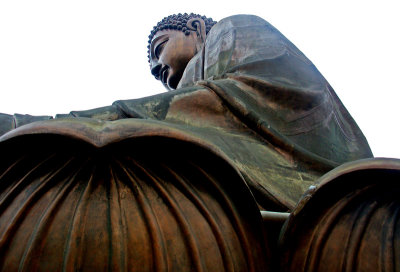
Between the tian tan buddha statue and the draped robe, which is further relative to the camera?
the draped robe

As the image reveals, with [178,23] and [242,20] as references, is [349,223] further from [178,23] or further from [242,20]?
[178,23]

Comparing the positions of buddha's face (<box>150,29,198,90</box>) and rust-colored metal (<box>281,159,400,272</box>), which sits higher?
buddha's face (<box>150,29,198,90</box>)

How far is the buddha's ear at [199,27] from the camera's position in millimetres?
3954

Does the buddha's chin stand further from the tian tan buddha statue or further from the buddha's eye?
the tian tan buddha statue

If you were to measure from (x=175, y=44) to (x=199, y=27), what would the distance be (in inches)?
12.5

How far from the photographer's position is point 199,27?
13.3ft

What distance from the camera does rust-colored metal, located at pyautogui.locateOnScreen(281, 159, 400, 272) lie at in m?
1.12

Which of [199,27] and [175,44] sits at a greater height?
[199,27]

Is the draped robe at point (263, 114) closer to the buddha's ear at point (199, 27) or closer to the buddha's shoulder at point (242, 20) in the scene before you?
the buddha's shoulder at point (242, 20)

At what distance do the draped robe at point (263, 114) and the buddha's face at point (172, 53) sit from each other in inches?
40.2

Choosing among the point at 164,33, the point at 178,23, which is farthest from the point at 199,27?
the point at 164,33

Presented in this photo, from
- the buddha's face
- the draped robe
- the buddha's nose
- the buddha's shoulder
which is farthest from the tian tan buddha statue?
the buddha's nose

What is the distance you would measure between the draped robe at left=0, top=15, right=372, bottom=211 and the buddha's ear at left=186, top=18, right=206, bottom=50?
44.7 inches

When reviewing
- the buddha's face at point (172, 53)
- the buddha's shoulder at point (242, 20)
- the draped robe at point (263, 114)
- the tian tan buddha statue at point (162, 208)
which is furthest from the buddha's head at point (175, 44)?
the tian tan buddha statue at point (162, 208)
